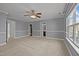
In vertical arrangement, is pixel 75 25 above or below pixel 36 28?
above

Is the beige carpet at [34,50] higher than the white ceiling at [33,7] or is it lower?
lower

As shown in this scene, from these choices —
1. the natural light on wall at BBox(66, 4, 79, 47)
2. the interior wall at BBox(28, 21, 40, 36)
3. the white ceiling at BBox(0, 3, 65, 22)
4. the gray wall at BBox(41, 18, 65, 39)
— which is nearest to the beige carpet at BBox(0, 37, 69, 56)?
the natural light on wall at BBox(66, 4, 79, 47)

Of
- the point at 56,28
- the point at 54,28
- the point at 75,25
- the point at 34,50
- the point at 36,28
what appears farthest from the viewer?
the point at 36,28

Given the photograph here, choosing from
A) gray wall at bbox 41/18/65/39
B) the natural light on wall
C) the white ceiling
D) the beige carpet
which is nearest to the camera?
the natural light on wall

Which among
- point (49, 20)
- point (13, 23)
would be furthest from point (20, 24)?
point (49, 20)

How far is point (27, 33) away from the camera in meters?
13.2

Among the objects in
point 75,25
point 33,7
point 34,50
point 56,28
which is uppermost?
point 33,7

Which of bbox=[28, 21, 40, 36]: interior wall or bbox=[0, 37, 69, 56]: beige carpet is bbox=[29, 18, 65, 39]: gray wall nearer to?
bbox=[28, 21, 40, 36]: interior wall

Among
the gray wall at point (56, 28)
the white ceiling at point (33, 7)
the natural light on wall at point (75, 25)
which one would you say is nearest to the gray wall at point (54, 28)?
the gray wall at point (56, 28)

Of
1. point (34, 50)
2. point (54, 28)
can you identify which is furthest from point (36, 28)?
point (34, 50)

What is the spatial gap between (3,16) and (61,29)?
18.8 feet

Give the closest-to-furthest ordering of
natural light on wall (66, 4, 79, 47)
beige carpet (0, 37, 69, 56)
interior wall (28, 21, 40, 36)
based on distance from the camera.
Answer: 1. natural light on wall (66, 4, 79, 47)
2. beige carpet (0, 37, 69, 56)
3. interior wall (28, 21, 40, 36)

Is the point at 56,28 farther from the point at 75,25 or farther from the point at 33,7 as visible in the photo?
the point at 75,25

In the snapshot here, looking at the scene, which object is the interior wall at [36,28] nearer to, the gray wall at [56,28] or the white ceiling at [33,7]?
the gray wall at [56,28]
